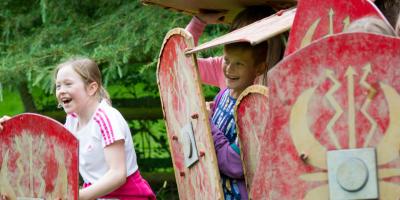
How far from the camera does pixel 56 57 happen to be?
9.95 meters

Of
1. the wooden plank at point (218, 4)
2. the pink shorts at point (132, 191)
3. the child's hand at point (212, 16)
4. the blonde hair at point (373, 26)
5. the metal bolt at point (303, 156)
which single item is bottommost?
the pink shorts at point (132, 191)

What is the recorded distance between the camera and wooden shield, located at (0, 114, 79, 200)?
21.2 feet

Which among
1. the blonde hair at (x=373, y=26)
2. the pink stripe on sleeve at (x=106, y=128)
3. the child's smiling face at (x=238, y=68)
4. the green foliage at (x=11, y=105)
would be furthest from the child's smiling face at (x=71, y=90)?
the green foliage at (x=11, y=105)

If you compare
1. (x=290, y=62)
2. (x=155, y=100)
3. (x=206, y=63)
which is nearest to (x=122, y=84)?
(x=155, y=100)

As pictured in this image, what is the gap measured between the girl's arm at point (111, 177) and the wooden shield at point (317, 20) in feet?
4.60

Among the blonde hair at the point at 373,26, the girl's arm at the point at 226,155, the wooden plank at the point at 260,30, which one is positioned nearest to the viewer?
the blonde hair at the point at 373,26

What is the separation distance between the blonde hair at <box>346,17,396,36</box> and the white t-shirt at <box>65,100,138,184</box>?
1.78 m

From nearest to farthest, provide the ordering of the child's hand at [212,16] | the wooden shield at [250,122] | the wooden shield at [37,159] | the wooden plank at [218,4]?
the wooden shield at [250,122], the wooden shield at [37,159], the wooden plank at [218,4], the child's hand at [212,16]

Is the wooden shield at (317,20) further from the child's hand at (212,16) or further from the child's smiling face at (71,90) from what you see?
the child's smiling face at (71,90)

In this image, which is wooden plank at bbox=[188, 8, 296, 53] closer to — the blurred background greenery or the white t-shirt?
the white t-shirt

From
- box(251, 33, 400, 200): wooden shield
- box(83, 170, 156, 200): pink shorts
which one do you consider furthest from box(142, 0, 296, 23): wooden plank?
box(251, 33, 400, 200): wooden shield

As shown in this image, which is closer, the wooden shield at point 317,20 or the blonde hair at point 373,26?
the blonde hair at point 373,26

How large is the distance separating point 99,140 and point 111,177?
218 millimetres

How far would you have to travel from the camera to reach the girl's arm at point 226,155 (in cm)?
622
